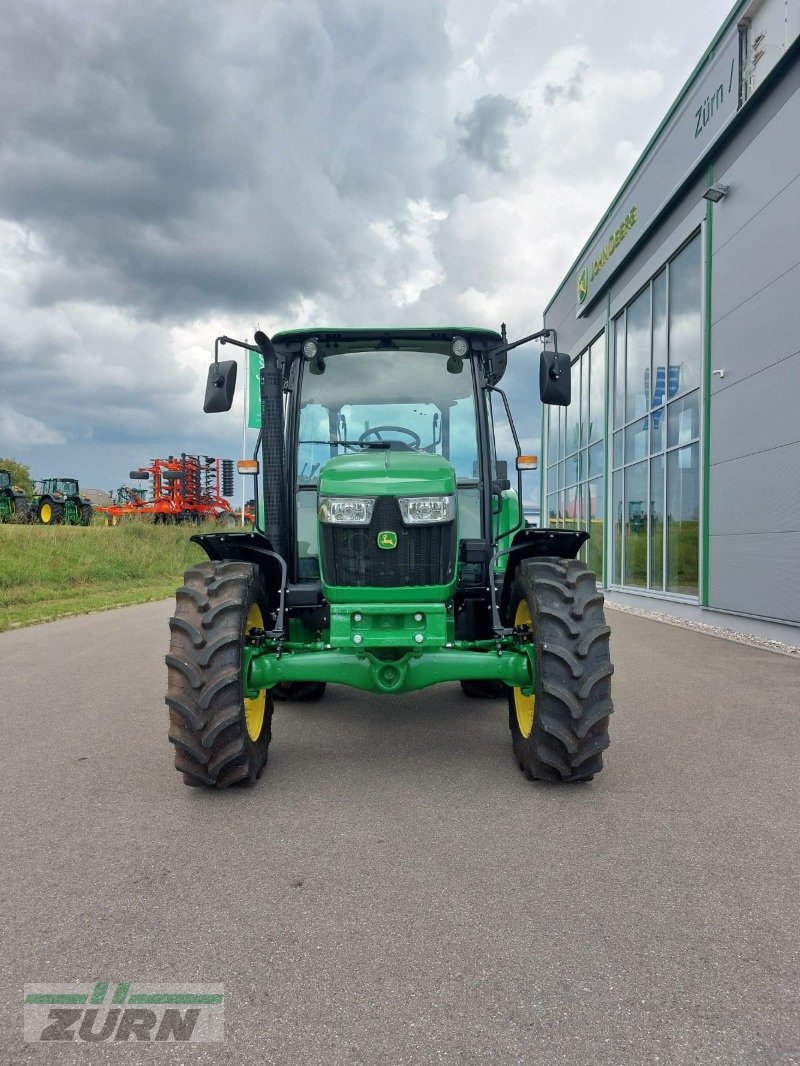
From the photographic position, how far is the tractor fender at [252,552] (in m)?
4.34

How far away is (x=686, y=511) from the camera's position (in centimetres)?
1258

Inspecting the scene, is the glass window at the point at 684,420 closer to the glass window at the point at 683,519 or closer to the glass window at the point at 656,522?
the glass window at the point at 683,519

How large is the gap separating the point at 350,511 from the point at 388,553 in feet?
0.98

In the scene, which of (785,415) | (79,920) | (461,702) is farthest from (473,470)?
(785,415)

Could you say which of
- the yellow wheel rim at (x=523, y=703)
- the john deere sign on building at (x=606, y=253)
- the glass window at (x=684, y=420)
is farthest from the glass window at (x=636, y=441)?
the yellow wheel rim at (x=523, y=703)

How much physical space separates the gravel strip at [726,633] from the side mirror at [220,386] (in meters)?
7.12

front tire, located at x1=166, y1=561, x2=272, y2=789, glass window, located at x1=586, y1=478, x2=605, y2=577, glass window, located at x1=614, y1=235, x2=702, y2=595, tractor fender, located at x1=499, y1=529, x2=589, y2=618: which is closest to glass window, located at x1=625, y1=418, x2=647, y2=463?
glass window, located at x1=614, y1=235, x2=702, y2=595

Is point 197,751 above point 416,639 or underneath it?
underneath

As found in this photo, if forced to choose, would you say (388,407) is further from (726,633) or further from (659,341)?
(659,341)

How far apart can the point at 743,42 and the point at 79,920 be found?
42.6 ft

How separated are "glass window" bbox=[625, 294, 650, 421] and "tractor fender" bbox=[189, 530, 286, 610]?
1163 cm

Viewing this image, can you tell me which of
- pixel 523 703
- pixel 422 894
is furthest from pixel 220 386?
pixel 422 894

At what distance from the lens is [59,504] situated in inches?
1121

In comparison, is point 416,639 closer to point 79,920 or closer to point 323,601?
point 323,601
